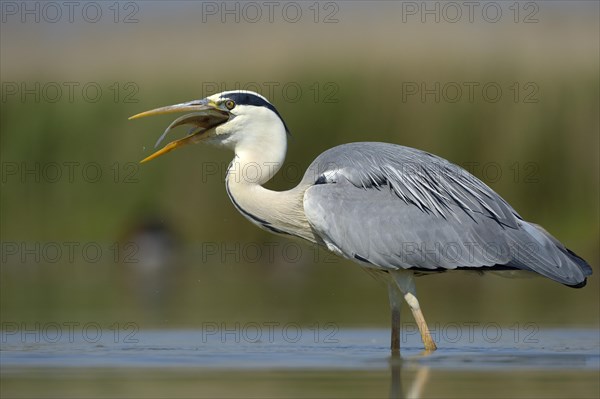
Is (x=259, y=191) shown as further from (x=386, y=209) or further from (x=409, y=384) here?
(x=409, y=384)

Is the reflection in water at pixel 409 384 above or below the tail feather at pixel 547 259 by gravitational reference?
below

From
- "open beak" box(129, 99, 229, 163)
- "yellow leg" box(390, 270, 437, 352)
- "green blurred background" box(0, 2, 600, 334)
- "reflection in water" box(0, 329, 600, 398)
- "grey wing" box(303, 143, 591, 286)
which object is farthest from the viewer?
"green blurred background" box(0, 2, 600, 334)

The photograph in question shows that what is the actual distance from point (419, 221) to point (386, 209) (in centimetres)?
23

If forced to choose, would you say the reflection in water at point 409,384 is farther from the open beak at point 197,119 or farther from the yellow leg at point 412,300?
the open beak at point 197,119

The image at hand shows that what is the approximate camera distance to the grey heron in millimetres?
9039

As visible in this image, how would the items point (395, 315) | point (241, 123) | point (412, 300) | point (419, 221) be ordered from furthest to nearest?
1. point (241, 123)
2. point (419, 221)
3. point (395, 315)
4. point (412, 300)

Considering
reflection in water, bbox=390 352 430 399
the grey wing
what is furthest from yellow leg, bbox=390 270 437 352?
reflection in water, bbox=390 352 430 399

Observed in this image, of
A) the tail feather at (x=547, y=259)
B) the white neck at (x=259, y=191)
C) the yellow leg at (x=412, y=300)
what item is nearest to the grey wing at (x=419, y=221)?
the tail feather at (x=547, y=259)

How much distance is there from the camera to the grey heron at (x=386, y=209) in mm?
9039

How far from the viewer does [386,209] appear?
928 cm

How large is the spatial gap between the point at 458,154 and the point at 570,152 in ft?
4.01

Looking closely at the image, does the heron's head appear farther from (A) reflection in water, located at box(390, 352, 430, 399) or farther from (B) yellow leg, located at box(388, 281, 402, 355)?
(A) reflection in water, located at box(390, 352, 430, 399)

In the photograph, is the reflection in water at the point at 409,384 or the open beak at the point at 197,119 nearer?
the reflection in water at the point at 409,384

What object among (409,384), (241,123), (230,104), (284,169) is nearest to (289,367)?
(409,384)
